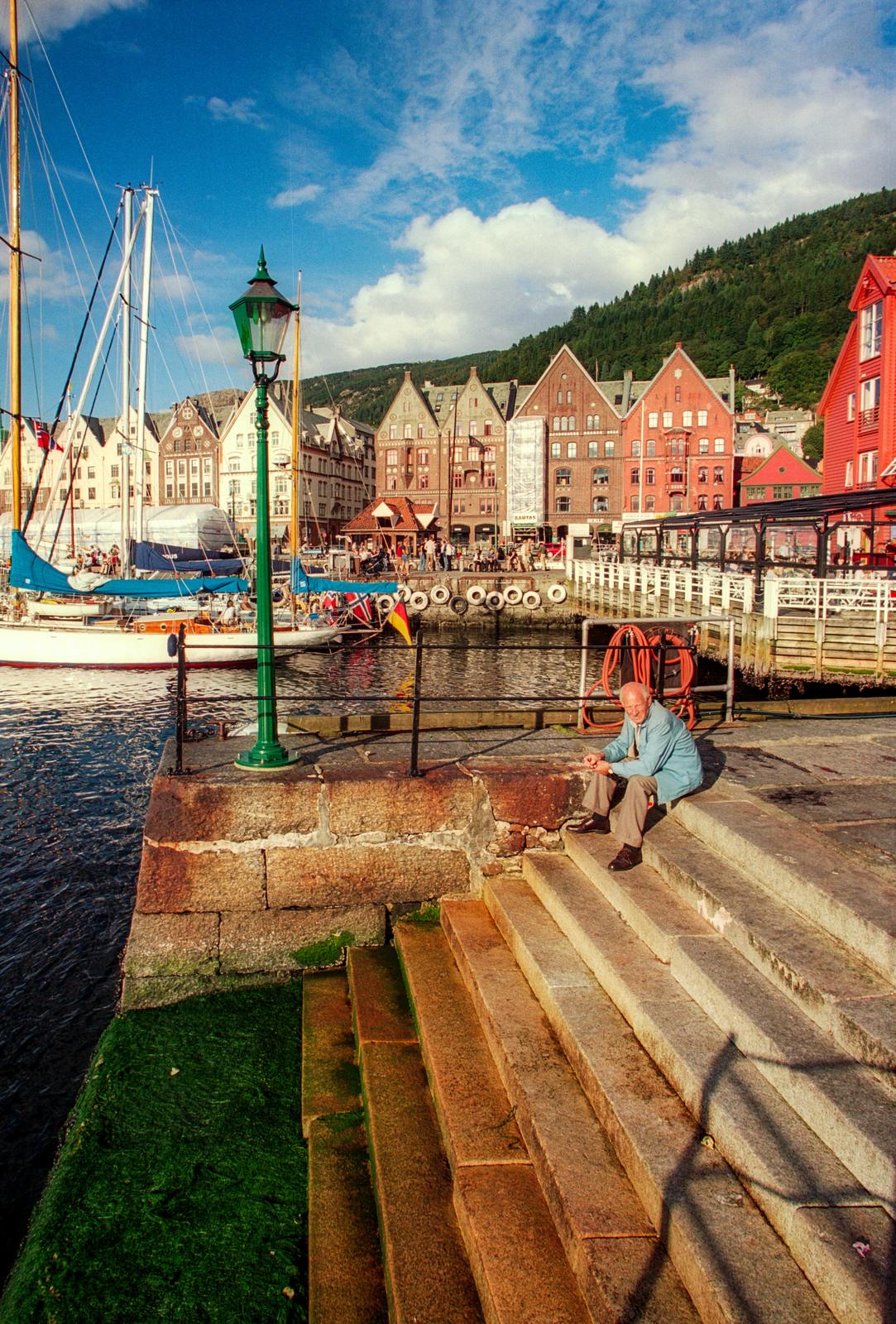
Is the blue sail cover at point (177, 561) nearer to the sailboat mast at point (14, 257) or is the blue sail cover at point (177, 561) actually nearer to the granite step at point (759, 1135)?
the sailboat mast at point (14, 257)

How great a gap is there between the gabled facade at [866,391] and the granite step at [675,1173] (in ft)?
119

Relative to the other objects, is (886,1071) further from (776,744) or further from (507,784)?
(776,744)

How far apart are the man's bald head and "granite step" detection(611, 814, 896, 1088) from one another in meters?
0.92

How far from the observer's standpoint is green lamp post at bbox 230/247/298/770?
7.12 m

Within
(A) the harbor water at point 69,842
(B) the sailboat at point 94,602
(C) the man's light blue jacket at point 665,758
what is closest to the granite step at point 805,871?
(C) the man's light blue jacket at point 665,758

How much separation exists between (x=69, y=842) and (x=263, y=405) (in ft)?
24.6

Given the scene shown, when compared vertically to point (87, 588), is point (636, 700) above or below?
below

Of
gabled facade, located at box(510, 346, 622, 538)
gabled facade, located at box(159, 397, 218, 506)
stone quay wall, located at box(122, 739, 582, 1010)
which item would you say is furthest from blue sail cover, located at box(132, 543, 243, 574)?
gabled facade, located at box(159, 397, 218, 506)

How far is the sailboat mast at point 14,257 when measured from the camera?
27859 mm

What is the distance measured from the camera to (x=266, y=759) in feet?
23.7

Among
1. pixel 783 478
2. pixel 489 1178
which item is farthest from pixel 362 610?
pixel 783 478

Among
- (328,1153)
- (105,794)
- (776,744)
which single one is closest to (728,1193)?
(328,1153)

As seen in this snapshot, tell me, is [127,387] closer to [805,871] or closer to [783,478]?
[805,871]

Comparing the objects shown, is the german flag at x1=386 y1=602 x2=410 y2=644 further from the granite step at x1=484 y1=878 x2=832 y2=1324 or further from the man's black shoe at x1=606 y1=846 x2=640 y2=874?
the granite step at x1=484 y1=878 x2=832 y2=1324
